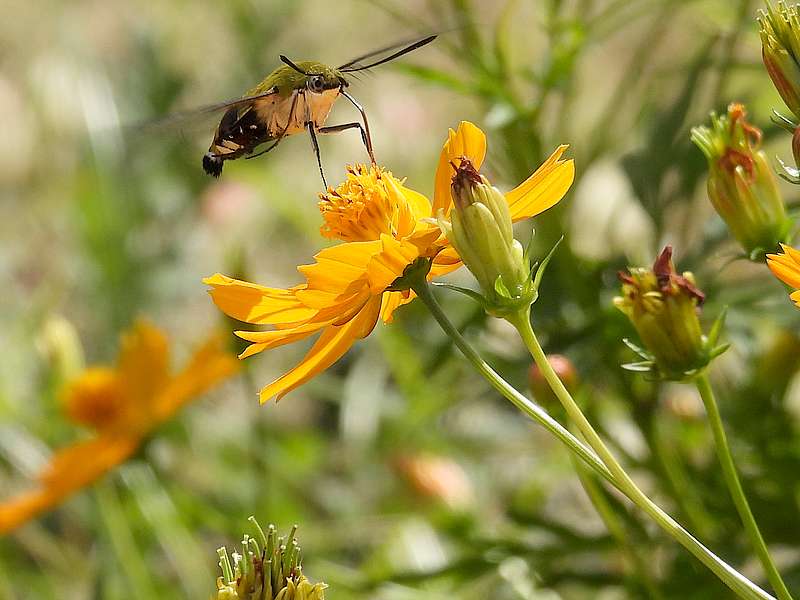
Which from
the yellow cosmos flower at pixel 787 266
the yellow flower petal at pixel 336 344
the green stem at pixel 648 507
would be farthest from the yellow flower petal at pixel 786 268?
the yellow flower petal at pixel 336 344

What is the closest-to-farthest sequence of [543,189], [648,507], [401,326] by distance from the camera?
[648,507]
[543,189]
[401,326]

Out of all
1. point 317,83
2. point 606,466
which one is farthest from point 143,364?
point 606,466

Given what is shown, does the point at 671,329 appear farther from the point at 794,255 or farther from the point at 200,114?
the point at 200,114

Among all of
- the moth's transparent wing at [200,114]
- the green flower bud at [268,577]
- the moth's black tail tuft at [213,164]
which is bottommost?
the green flower bud at [268,577]

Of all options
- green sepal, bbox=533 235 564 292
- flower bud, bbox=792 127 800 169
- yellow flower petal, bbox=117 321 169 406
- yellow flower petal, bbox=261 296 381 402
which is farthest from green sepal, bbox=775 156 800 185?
yellow flower petal, bbox=117 321 169 406

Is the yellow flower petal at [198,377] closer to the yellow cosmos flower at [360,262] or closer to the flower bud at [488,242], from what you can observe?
the yellow cosmos flower at [360,262]

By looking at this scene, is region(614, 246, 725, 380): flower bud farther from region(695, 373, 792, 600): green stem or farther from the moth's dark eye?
the moth's dark eye
